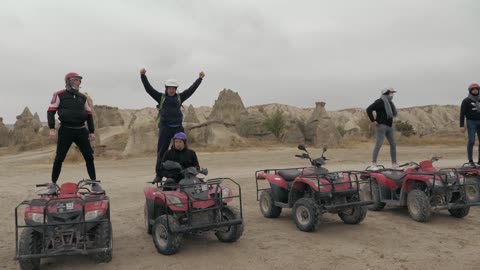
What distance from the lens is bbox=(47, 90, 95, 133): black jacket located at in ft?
21.9

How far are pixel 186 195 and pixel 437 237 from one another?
3.85 m

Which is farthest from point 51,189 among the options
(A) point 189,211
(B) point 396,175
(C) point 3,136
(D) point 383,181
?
(C) point 3,136

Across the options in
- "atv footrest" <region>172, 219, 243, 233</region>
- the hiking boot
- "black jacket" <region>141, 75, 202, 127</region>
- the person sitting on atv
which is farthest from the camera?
"black jacket" <region>141, 75, 202, 127</region>

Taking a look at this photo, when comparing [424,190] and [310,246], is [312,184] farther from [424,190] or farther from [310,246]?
[424,190]

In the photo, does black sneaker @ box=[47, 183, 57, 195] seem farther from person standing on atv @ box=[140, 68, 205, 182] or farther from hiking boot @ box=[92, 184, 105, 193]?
person standing on atv @ box=[140, 68, 205, 182]

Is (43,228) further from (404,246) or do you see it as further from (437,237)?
(437,237)

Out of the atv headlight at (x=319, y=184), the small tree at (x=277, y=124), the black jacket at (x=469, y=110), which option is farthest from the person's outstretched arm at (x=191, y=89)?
the small tree at (x=277, y=124)

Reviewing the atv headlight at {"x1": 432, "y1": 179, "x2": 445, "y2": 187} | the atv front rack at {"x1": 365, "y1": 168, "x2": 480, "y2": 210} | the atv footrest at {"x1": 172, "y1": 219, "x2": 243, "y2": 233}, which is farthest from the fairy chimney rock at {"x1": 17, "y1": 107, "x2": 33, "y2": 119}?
the atv headlight at {"x1": 432, "y1": 179, "x2": 445, "y2": 187}

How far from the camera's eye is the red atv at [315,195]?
21.5 ft

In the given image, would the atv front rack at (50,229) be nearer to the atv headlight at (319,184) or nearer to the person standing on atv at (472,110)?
the atv headlight at (319,184)

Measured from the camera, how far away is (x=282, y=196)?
7.66 metres

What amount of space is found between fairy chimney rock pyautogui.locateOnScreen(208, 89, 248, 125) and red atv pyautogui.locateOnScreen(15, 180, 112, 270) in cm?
4655

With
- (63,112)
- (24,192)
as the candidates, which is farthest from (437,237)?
(24,192)

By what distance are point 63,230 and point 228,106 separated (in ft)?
159
